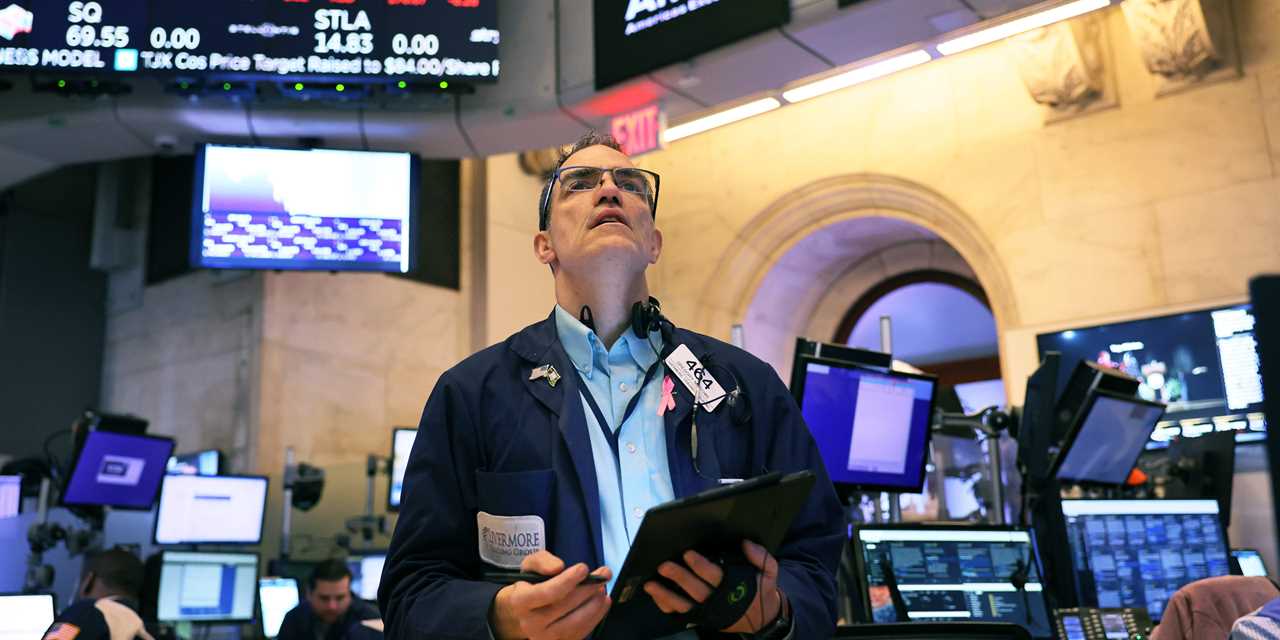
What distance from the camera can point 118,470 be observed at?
20.1ft

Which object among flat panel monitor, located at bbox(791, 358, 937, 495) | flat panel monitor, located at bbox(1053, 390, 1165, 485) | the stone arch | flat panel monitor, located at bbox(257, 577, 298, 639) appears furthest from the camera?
the stone arch

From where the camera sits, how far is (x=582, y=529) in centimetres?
148

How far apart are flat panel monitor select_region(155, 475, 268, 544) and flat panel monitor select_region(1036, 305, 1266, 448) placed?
4802 mm

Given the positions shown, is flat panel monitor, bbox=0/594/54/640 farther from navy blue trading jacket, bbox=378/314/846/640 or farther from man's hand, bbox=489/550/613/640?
man's hand, bbox=489/550/613/640

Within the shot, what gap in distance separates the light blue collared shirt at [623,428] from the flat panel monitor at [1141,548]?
2.22 meters

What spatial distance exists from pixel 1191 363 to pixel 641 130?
3.29 meters

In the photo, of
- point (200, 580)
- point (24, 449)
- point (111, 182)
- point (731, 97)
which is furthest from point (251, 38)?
point (24, 449)

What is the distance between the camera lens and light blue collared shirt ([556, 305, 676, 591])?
152 centimetres

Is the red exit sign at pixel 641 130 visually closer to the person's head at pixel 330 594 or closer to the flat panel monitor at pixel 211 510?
Result: the person's head at pixel 330 594

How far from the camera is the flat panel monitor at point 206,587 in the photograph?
237 inches

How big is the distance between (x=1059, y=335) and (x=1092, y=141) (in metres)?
1.19

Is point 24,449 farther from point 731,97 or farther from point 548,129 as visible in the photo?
point 731,97

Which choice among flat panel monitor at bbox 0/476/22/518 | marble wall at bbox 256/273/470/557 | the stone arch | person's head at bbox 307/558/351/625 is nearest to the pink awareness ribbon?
person's head at bbox 307/558/351/625

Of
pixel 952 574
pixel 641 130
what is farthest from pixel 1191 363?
pixel 952 574
